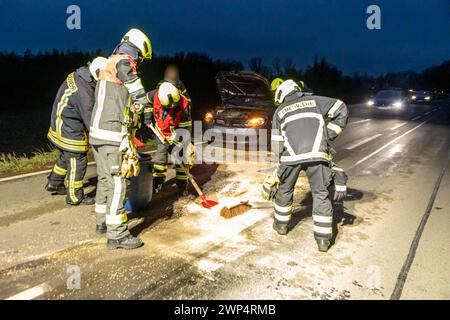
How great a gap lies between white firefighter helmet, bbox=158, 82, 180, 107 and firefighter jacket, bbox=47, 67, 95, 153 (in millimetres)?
843

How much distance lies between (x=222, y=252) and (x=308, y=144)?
1343 millimetres

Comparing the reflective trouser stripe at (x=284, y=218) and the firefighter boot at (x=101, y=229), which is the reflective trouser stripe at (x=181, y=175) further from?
the reflective trouser stripe at (x=284, y=218)

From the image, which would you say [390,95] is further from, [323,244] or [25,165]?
[323,244]

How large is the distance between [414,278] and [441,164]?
18.6 ft

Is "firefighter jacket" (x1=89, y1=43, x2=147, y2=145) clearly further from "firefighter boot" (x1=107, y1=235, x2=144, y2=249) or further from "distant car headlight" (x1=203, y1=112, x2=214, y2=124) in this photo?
"distant car headlight" (x1=203, y1=112, x2=214, y2=124)

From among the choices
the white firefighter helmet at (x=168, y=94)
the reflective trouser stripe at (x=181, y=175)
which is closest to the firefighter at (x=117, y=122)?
the white firefighter helmet at (x=168, y=94)

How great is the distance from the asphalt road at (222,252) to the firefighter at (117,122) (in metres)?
0.28

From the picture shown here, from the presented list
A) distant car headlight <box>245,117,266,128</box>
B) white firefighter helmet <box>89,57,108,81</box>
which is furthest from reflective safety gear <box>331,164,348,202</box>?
distant car headlight <box>245,117,266,128</box>

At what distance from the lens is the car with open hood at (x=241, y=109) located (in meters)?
7.89

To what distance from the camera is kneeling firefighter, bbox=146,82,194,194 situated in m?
4.90

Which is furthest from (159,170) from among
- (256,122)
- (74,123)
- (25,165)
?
(256,122)

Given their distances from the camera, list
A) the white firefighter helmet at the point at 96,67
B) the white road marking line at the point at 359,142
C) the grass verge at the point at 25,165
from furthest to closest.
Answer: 1. the white road marking line at the point at 359,142
2. the grass verge at the point at 25,165
3. the white firefighter helmet at the point at 96,67

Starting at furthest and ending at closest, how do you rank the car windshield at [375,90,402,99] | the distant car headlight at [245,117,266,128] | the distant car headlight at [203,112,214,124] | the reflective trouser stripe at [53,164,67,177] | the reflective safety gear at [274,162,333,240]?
the car windshield at [375,90,402,99] → the distant car headlight at [203,112,214,124] → the distant car headlight at [245,117,266,128] → the reflective trouser stripe at [53,164,67,177] → the reflective safety gear at [274,162,333,240]
